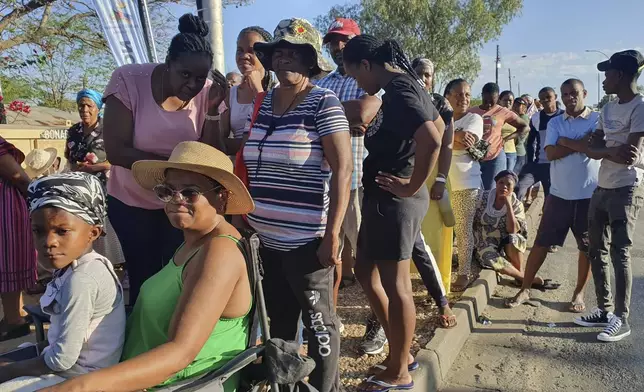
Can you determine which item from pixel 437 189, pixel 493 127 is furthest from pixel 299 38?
pixel 493 127

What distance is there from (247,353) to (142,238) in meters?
1.37

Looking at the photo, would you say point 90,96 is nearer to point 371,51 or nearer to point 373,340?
point 371,51

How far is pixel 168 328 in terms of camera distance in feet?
5.97

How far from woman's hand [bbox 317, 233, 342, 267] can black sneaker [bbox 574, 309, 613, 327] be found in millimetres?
3019

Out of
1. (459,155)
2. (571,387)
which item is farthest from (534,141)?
(571,387)

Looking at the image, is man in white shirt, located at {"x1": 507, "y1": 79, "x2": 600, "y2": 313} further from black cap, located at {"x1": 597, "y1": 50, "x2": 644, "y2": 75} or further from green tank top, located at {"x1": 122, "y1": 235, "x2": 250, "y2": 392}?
green tank top, located at {"x1": 122, "y1": 235, "x2": 250, "y2": 392}

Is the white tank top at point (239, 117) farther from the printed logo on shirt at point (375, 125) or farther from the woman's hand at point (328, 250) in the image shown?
the woman's hand at point (328, 250)

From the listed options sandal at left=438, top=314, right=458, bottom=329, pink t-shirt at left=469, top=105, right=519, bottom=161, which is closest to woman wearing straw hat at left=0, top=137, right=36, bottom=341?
sandal at left=438, top=314, right=458, bottom=329

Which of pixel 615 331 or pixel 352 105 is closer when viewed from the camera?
pixel 352 105

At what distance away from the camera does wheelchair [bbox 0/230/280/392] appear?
1738 mm

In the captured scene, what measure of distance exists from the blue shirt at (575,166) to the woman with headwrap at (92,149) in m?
4.01

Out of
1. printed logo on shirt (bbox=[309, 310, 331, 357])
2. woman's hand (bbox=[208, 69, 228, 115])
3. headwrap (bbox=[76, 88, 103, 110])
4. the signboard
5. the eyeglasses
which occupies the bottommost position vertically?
printed logo on shirt (bbox=[309, 310, 331, 357])

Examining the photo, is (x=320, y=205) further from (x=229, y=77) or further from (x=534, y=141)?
(x=534, y=141)

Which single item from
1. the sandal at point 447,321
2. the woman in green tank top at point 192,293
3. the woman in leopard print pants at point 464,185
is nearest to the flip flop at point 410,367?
the sandal at point 447,321
